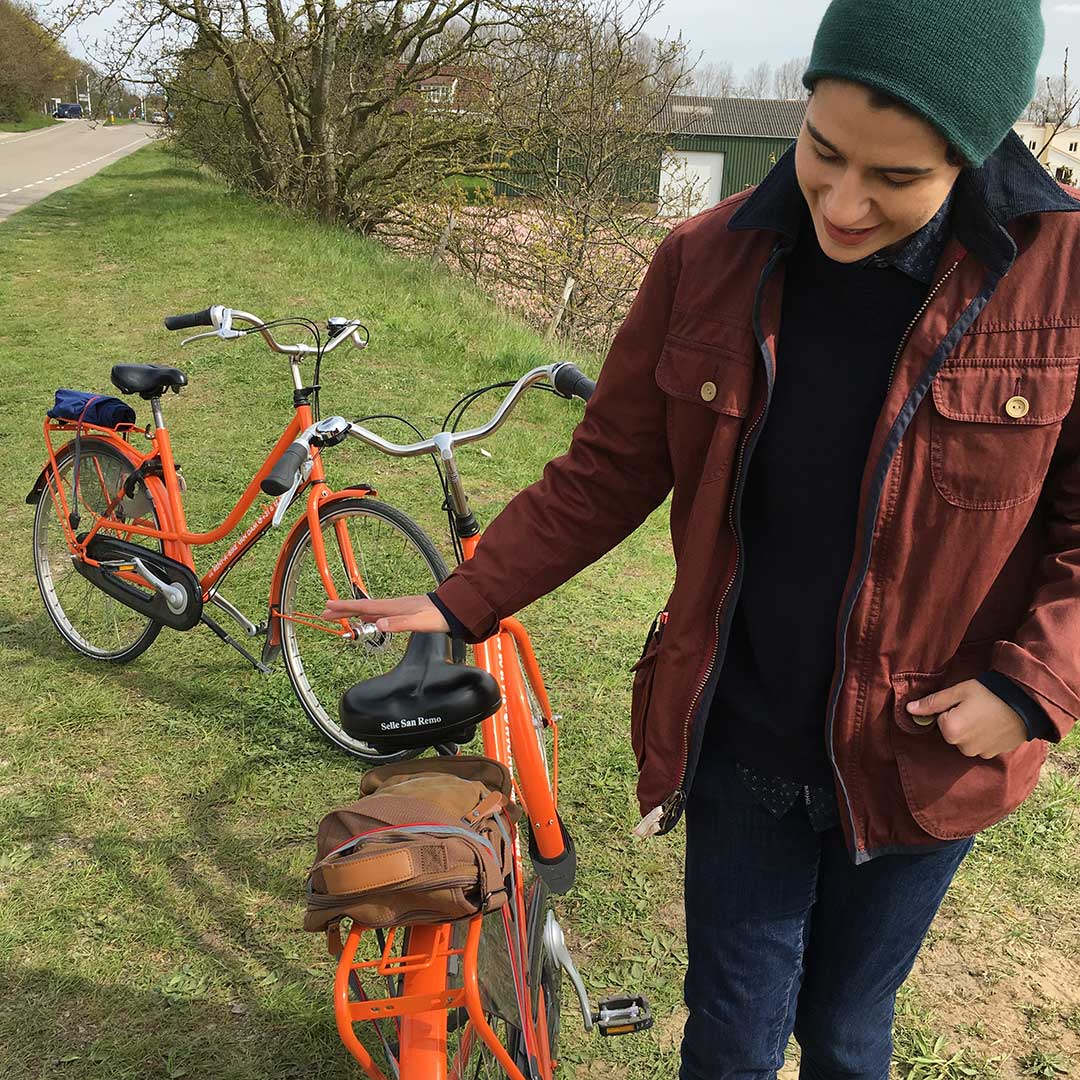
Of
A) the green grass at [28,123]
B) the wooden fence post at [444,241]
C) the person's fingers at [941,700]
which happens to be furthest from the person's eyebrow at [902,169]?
the green grass at [28,123]

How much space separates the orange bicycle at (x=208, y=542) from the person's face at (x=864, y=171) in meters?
1.74

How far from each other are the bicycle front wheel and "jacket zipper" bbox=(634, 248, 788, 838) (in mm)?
1508

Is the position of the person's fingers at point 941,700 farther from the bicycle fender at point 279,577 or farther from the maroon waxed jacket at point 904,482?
the bicycle fender at point 279,577

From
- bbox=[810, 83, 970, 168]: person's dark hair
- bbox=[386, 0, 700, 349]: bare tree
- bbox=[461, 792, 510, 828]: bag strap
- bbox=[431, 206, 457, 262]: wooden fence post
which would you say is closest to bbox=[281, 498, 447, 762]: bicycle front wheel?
bbox=[461, 792, 510, 828]: bag strap

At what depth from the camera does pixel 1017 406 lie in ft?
4.16

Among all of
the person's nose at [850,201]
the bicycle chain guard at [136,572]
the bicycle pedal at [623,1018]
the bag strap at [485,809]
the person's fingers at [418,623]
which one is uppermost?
the person's nose at [850,201]

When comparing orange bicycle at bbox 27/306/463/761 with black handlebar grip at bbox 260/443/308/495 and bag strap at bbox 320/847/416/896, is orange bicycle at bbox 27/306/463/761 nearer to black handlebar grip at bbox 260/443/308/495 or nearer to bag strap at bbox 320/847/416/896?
black handlebar grip at bbox 260/443/308/495

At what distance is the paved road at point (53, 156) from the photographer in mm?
21078

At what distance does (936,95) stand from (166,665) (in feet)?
12.0

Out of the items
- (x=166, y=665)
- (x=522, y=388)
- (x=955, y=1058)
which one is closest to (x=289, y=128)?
(x=166, y=665)

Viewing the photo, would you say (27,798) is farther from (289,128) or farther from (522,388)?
(289,128)

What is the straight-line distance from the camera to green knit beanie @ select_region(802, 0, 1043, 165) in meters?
1.11

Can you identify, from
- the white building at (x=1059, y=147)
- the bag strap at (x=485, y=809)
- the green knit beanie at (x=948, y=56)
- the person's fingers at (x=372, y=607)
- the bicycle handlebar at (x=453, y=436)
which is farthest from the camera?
the white building at (x=1059, y=147)

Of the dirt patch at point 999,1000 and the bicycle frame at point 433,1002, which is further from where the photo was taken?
the dirt patch at point 999,1000
